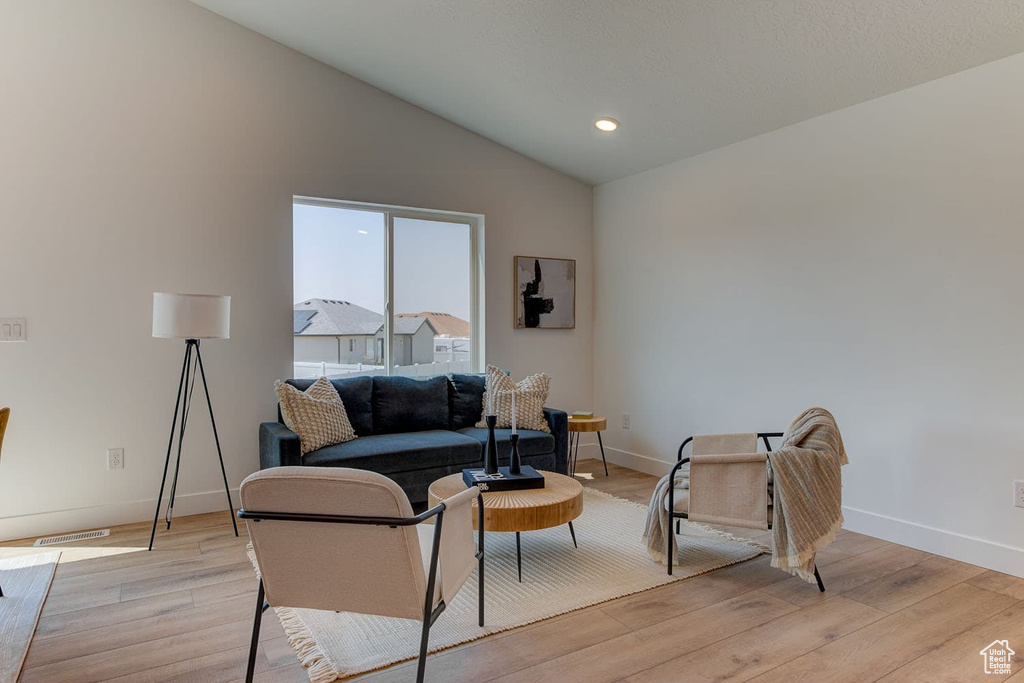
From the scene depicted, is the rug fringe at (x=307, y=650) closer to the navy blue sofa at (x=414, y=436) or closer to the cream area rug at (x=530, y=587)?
the cream area rug at (x=530, y=587)

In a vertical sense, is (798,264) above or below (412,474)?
above

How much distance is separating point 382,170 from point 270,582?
3.31 metres

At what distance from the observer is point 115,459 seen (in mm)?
3664

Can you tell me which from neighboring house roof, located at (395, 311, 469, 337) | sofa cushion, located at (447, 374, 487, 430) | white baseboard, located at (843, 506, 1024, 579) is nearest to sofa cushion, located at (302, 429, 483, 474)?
sofa cushion, located at (447, 374, 487, 430)

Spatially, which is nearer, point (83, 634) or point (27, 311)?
point (83, 634)

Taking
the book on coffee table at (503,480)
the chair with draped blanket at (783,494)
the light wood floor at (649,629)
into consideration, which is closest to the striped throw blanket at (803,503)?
the chair with draped blanket at (783,494)

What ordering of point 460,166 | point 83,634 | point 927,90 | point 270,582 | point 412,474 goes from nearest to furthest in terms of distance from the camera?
point 270,582, point 83,634, point 927,90, point 412,474, point 460,166

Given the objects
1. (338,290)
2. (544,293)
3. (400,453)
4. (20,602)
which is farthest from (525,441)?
(20,602)

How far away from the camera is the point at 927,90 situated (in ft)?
10.4

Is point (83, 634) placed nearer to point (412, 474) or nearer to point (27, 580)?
point (27, 580)

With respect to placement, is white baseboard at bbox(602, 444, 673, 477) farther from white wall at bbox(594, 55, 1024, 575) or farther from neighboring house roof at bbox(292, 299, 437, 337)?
neighboring house roof at bbox(292, 299, 437, 337)

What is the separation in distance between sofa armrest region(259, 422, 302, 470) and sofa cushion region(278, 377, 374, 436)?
310mm

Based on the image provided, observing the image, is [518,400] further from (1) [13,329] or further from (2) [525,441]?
(1) [13,329]

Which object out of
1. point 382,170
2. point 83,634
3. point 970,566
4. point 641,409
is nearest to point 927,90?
point 970,566
